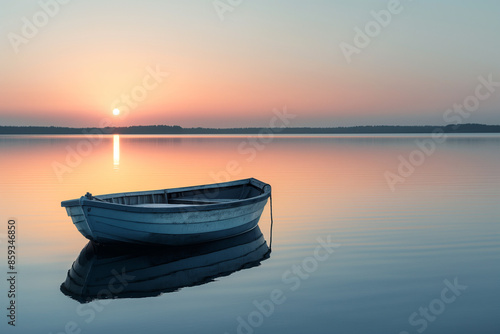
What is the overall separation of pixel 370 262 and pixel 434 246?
2.89 m

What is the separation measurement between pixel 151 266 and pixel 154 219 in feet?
4.17

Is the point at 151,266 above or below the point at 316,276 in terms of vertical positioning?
above

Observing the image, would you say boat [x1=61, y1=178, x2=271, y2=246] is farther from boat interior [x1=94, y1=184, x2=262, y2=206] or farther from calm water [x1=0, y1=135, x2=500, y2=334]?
calm water [x1=0, y1=135, x2=500, y2=334]

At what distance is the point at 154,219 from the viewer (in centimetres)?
1401

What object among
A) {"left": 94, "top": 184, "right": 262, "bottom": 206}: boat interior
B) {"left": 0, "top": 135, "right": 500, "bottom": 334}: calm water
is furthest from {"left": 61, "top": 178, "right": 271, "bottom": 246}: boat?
{"left": 0, "top": 135, "right": 500, "bottom": 334}: calm water

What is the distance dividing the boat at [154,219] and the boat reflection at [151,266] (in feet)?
1.37

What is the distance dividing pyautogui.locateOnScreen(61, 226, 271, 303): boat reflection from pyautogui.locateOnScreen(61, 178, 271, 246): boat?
0.42 meters

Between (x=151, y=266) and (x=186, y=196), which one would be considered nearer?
(x=151, y=266)

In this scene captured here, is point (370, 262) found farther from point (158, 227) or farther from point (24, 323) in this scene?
point (24, 323)

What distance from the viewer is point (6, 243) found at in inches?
629

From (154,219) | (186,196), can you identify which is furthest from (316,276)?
(186,196)

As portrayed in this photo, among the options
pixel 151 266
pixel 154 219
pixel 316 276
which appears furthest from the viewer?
pixel 154 219

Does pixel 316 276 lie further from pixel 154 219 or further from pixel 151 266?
pixel 154 219

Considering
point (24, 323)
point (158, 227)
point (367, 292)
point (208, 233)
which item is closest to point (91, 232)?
point (158, 227)
